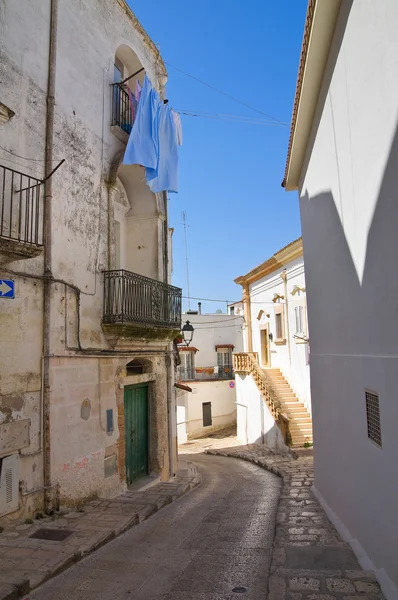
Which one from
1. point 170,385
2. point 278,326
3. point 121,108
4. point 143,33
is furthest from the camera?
point 278,326

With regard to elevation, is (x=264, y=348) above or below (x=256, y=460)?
above

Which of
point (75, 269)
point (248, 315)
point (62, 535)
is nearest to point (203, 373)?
point (248, 315)

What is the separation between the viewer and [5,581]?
15.0 ft

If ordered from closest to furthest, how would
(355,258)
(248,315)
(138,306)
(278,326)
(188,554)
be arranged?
(355,258), (188,554), (138,306), (278,326), (248,315)

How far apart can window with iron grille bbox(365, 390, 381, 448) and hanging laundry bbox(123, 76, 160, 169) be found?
6.84 m

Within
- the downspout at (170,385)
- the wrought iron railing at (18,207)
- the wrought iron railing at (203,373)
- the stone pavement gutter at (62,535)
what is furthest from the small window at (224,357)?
the wrought iron railing at (18,207)

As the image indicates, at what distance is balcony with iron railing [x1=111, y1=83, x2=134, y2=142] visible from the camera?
1012 centimetres

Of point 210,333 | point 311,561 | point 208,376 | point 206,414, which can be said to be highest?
point 210,333

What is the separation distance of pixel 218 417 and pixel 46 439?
23.8m

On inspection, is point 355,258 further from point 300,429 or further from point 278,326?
point 278,326

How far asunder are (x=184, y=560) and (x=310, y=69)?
694cm

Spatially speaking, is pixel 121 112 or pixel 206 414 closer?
pixel 121 112

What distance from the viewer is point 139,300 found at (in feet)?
33.1

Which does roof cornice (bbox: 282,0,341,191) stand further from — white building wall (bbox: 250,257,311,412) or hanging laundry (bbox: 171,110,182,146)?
white building wall (bbox: 250,257,311,412)
